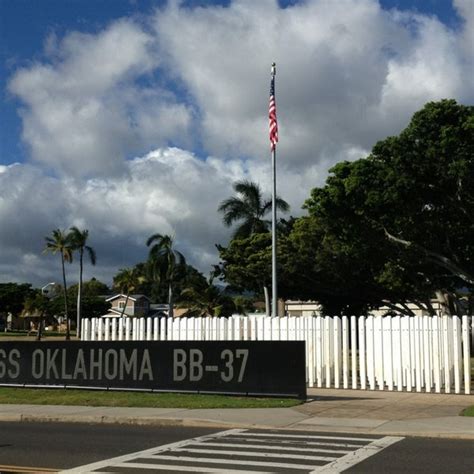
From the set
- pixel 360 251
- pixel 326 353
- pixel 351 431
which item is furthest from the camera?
pixel 360 251

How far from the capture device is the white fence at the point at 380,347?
17.8 meters

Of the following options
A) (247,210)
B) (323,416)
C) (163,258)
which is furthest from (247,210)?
(323,416)

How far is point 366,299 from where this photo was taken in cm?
5041

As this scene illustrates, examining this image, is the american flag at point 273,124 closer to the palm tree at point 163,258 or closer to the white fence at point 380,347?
the white fence at point 380,347

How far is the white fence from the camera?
17828 millimetres

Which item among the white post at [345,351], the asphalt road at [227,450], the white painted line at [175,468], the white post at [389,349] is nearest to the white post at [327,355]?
the white post at [345,351]

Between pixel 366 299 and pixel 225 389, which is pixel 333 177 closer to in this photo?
pixel 225 389

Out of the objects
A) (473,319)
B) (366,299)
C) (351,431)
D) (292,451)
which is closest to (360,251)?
Answer: (473,319)

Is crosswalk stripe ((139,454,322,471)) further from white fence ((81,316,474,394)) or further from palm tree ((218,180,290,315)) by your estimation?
palm tree ((218,180,290,315))

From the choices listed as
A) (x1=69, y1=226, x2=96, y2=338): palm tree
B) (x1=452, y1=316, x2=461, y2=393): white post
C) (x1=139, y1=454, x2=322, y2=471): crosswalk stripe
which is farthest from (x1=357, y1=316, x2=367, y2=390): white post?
(x1=69, y1=226, x2=96, y2=338): palm tree

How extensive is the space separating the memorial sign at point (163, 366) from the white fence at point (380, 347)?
2.05ft

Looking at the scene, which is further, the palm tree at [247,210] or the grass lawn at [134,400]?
the palm tree at [247,210]

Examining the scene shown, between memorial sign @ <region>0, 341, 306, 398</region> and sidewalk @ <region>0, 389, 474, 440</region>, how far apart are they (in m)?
1.13

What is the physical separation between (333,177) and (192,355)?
12202mm
